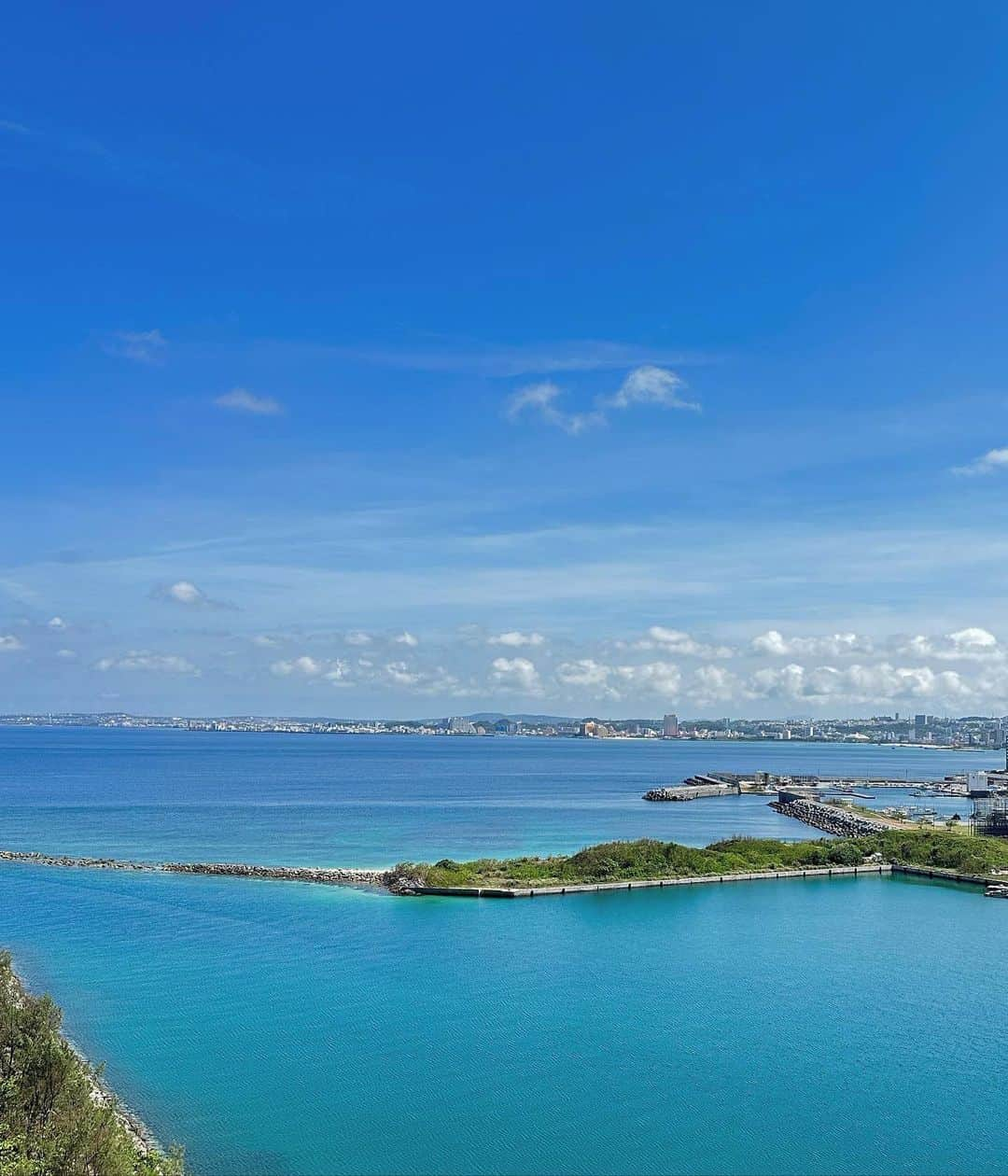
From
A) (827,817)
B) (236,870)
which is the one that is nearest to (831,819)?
(827,817)

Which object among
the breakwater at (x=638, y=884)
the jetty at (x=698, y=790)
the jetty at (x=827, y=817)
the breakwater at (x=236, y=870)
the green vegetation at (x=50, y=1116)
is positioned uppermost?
the green vegetation at (x=50, y=1116)

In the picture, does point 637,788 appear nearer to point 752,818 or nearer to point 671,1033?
point 752,818

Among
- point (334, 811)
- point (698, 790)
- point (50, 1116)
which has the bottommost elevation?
point (698, 790)

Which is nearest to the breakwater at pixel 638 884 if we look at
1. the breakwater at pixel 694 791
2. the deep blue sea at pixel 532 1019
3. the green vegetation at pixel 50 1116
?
the deep blue sea at pixel 532 1019

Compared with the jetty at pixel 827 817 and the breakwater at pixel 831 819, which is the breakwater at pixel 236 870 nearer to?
the breakwater at pixel 831 819

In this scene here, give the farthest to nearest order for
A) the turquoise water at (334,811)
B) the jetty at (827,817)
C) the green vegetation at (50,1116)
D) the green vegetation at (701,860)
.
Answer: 1. the jetty at (827,817)
2. the turquoise water at (334,811)
3. the green vegetation at (701,860)
4. the green vegetation at (50,1116)

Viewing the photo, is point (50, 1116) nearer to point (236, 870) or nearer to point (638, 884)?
point (236, 870)
